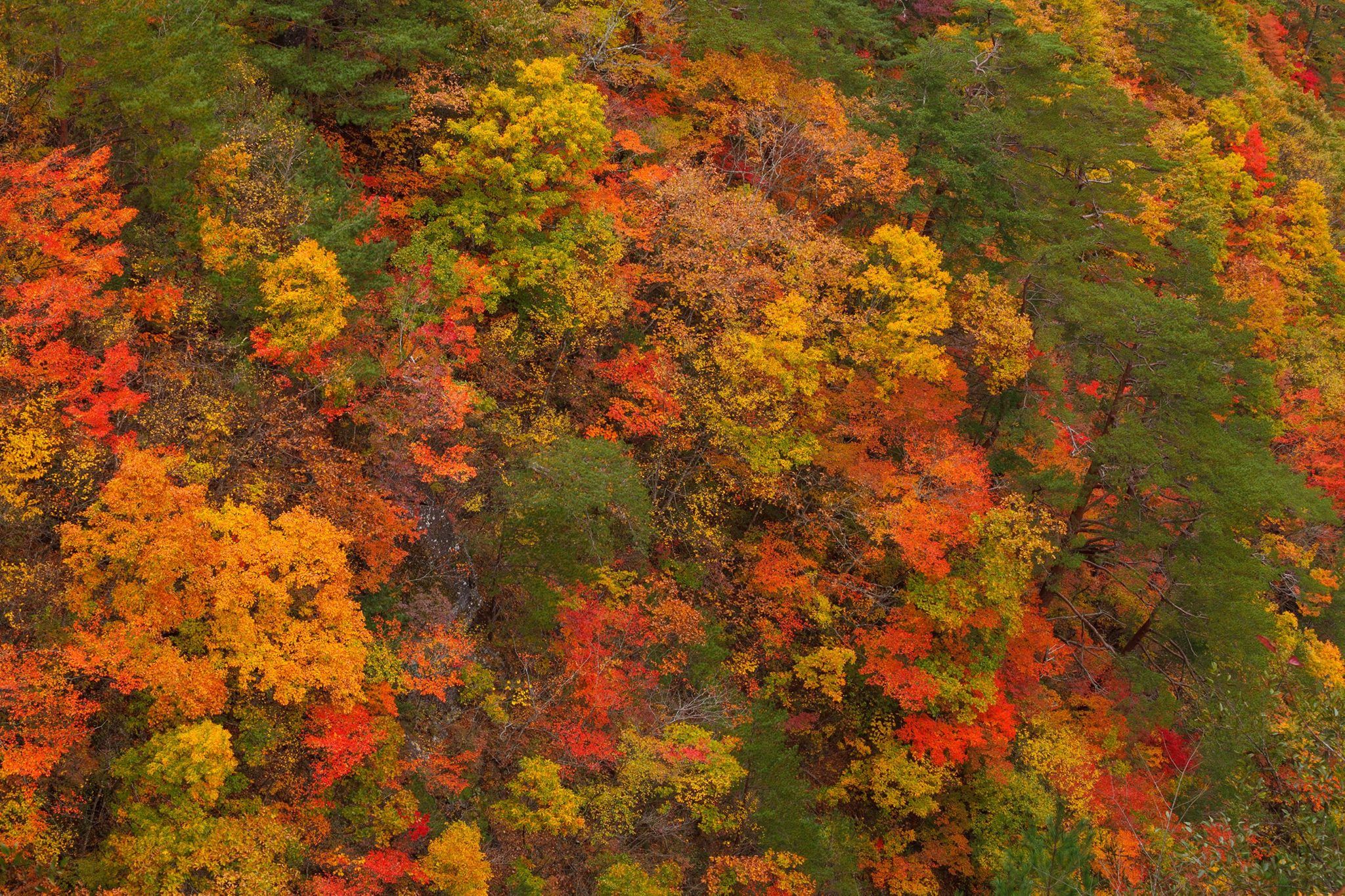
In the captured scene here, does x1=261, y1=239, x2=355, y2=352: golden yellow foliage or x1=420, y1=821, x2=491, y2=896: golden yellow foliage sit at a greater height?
x1=261, y1=239, x2=355, y2=352: golden yellow foliage

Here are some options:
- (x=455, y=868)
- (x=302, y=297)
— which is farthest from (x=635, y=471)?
(x=455, y=868)

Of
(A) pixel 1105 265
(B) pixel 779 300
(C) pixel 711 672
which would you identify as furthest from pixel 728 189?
(C) pixel 711 672

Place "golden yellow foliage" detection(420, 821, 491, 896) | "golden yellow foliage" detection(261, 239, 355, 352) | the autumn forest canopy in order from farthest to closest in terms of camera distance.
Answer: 1. "golden yellow foliage" detection(261, 239, 355, 352)
2. "golden yellow foliage" detection(420, 821, 491, 896)
3. the autumn forest canopy

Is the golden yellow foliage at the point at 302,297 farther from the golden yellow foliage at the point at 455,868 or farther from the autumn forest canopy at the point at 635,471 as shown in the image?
the golden yellow foliage at the point at 455,868

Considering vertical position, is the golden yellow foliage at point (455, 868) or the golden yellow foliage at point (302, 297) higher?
the golden yellow foliage at point (302, 297)

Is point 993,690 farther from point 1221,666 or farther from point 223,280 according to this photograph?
point 223,280

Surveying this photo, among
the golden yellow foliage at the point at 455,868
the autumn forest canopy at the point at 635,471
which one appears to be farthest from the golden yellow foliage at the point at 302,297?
the golden yellow foliage at the point at 455,868

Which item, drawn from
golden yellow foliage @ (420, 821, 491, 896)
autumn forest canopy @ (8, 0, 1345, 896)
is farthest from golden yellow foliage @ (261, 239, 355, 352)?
golden yellow foliage @ (420, 821, 491, 896)

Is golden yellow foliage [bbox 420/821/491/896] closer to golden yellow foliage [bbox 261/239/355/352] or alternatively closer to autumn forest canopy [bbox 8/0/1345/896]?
autumn forest canopy [bbox 8/0/1345/896]

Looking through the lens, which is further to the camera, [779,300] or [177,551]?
[779,300]
